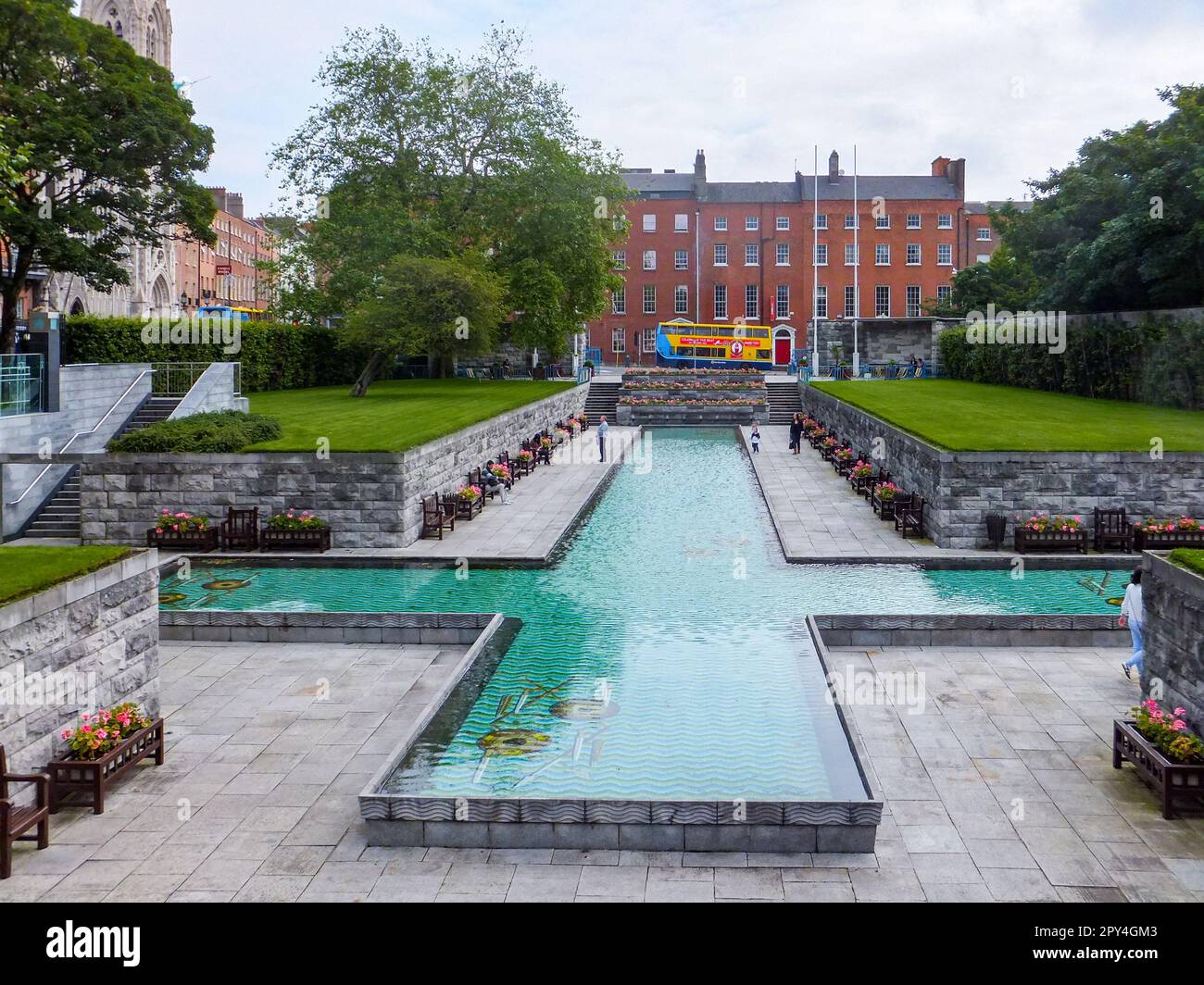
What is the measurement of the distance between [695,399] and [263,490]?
111 ft

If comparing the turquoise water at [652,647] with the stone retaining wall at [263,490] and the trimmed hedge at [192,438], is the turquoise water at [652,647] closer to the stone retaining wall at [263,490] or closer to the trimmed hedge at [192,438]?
the stone retaining wall at [263,490]

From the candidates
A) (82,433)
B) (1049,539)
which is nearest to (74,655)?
(82,433)

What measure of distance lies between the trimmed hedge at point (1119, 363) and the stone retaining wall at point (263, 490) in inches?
895

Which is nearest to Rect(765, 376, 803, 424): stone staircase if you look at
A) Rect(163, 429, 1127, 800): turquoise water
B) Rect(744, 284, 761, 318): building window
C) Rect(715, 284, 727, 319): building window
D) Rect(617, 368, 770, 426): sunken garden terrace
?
Rect(617, 368, 770, 426): sunken garden terrace

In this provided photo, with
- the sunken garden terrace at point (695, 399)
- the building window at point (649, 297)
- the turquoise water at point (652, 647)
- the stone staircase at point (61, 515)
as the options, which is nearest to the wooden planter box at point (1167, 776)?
the turquoise water at point (652, 647)

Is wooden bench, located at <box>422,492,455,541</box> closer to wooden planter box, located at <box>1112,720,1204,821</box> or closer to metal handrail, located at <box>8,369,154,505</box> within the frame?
metal handrail, located at <box>8,369,154,505</box>

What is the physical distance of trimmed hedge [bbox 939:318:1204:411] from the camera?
32469mm

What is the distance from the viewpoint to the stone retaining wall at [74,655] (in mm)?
9781

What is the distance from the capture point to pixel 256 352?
149 ft

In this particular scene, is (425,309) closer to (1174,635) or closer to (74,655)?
(74,655)

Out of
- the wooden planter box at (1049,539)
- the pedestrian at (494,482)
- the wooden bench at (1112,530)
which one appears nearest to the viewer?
the wooden planter box at (1049,539)

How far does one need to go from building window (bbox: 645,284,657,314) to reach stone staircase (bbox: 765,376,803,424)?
2779 cm

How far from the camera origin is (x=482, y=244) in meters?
50.7
